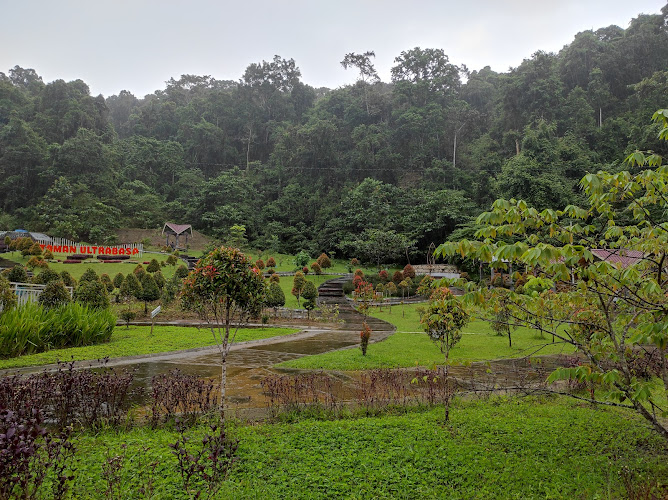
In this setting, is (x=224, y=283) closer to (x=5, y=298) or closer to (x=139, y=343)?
(x=139, y=343)

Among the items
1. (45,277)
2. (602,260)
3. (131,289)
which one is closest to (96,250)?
(45,277)

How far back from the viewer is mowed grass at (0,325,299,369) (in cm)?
847

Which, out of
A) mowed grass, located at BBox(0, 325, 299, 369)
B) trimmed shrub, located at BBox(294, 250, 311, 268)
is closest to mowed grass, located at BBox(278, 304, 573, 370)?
mowed grass, located at BBox(0, 325, 299, 369)

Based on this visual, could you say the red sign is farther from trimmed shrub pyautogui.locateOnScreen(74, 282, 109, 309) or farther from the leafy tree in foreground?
the leafy tree in foreground

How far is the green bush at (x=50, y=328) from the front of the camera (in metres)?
8.62

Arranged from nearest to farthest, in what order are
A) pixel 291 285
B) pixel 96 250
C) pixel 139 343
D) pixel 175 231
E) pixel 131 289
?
pixel 139 343 < pixel 131 289 < pixel 291 285 < pixel 96 250 < pixel 175 231

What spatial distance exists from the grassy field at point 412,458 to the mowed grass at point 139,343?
4.94 metres

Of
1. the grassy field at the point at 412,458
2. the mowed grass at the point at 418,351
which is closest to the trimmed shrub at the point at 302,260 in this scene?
the mowed grass at the point at 418,351

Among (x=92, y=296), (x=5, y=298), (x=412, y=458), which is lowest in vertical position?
(x=412, y=458)

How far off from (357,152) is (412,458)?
4351cm

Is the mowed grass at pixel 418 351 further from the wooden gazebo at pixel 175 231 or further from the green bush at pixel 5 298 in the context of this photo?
the wooden gazebo at pixel 175 231

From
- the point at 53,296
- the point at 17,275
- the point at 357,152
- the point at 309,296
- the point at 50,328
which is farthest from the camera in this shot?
the point at 357,152

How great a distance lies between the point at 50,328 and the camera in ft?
31.7

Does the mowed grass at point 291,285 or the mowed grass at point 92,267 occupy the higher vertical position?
the mowed grass at point 92,267
